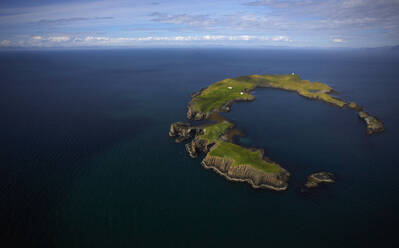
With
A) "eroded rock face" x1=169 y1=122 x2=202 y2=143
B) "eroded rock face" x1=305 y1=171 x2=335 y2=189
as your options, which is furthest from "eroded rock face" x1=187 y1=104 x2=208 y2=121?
"eroded rock face" x1=305 y1=171 x2=335 y2=189

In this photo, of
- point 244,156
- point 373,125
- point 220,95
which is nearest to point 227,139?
point 244,156

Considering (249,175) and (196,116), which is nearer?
(249,175)

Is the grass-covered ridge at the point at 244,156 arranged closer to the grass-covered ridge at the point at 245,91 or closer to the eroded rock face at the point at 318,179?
the eroded rock face at the point at 318,179

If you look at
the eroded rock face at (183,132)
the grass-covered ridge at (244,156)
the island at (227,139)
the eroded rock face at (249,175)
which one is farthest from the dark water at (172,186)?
the grass-covered ridge at (244,156)

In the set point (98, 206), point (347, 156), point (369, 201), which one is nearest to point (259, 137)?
point (347, 156)

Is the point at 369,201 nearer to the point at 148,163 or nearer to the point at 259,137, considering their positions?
the point at 259,137

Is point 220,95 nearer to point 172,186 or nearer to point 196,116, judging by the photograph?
point 196,116

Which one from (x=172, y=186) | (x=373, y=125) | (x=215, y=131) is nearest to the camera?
(x=172, y=186)
